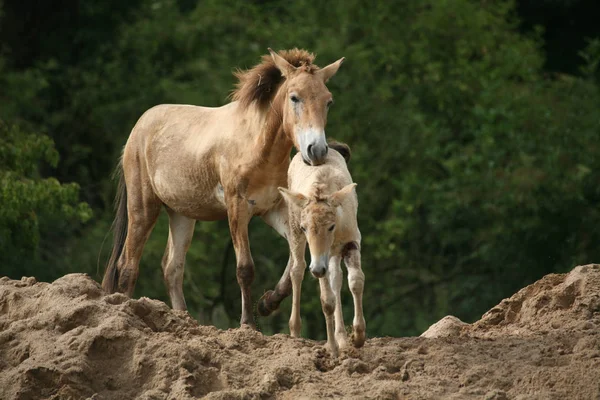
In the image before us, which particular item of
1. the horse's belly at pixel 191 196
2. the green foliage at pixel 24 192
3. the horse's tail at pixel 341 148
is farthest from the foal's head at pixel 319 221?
the green foliage at pixel 24 192

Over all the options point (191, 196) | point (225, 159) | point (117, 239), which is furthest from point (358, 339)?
point (117, 239)

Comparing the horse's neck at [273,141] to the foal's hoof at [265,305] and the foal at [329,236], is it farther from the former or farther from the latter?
the foal's hoof at [265,305]

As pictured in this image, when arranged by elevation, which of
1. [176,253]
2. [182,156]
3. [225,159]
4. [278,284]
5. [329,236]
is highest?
[182,156]

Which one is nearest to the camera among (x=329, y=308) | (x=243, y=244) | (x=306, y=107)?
(x=329, y=308)

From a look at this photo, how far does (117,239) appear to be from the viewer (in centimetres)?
1388

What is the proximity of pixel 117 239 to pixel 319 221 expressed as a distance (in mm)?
4935

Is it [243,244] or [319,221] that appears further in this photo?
[243,244]

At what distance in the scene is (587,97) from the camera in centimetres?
2589

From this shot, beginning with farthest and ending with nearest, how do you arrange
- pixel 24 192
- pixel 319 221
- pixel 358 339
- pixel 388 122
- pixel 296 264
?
pixel 388 122, pixel 24 192, pixel 296 264, pixel 358 339, pixel 319 221

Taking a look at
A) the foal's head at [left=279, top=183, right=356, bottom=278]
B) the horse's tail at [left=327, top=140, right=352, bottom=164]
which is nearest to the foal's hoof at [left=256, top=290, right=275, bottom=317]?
the horse's tail at [left=327, top=140, right=352, bottom=164]

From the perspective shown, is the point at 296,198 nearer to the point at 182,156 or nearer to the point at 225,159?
the point at 225,159

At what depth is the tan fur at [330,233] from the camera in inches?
374

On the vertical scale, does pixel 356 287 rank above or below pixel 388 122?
below

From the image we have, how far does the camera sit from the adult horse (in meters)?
11.4
